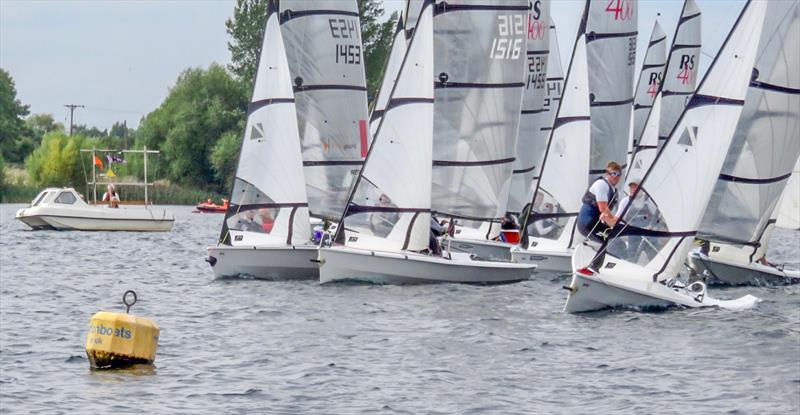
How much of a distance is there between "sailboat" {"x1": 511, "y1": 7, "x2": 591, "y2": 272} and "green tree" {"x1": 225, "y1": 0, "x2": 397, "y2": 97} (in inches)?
2421

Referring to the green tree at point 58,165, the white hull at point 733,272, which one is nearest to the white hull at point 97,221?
the white hull at point 733,272

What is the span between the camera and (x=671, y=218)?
2472 cm

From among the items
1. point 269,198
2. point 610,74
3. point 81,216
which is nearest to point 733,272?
point 269,198

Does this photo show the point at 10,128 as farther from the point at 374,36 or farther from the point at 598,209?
the point at 598,209

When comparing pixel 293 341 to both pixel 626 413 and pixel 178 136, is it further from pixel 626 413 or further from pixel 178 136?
pixel 178 136

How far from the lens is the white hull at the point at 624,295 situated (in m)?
23.7

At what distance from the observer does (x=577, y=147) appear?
35.2 meters

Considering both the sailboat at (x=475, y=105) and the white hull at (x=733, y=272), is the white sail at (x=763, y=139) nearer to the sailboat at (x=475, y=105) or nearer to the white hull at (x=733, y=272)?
the white hull at (x=733, y=272)

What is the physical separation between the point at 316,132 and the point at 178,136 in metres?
67.7

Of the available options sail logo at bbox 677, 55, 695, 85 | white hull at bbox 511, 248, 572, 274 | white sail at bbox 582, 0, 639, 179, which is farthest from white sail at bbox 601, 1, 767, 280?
sail logo at bbox 677, 55, 695, 85

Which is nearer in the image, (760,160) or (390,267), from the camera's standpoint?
(390,267)

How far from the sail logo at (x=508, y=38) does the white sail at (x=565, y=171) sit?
74.1 inches

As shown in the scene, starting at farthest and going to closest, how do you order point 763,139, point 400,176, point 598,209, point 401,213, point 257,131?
point 257,131, point 763,139, point 400,176, point 401,213, point 598,209

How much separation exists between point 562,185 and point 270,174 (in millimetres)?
6839
